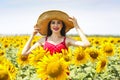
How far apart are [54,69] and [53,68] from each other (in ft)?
0.05

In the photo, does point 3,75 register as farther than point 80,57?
No

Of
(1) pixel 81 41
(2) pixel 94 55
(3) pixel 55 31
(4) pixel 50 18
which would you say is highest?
(4) pixel 50 18

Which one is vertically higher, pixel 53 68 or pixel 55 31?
pixel 55 31

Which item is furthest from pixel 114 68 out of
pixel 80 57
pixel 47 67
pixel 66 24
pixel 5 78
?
pixel 5 78

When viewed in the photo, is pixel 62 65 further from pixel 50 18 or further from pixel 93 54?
pixel 93 54

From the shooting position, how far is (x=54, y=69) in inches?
176

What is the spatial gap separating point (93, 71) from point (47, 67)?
3029mm

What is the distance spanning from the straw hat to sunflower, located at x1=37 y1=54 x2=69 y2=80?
4.41 ft

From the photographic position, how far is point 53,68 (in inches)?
176

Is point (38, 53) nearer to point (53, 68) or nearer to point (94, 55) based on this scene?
point (53, 68)

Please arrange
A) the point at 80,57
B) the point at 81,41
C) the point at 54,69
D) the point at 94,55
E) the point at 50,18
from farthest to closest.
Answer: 1. the point at 94,55
2. the point at 80,57
3. the point at 50,18
4. the point at 81,41
5. the point at 54,69

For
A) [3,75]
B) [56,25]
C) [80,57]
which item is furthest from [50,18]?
[3,75]

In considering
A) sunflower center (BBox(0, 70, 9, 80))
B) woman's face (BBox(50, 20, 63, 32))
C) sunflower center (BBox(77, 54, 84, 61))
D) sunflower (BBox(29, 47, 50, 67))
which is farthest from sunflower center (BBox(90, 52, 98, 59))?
sunflower center (BBox(0, 70, 9, 80))

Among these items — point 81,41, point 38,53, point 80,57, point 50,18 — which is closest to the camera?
point 38,53
